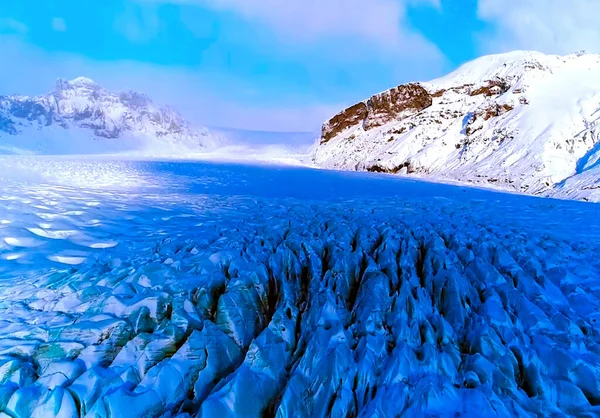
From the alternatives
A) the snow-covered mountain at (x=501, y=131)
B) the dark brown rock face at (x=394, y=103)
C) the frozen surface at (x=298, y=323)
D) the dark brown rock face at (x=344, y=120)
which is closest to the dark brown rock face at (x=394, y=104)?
the dark brown rock face at (x=394, y=103)

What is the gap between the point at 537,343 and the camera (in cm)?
464

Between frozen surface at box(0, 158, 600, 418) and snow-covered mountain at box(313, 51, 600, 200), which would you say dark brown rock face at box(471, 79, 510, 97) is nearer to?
snow-covered mountain at box(313, 51, 600, 200)

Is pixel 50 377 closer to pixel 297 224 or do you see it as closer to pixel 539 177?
pixel 297 224

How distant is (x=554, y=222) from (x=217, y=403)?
12.7 meters

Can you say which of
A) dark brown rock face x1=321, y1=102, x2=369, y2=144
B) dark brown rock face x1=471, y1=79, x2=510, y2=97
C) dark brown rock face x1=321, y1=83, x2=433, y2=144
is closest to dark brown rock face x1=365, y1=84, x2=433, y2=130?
dark brown rock face x1=321, y1=83, x2=433, y2=144

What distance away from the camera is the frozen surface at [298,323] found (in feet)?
12.7

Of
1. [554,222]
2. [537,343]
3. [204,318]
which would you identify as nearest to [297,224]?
[204,318]

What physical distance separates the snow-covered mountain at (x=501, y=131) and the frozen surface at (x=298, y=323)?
61.2ft

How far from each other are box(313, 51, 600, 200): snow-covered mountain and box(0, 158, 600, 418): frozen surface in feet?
61.2

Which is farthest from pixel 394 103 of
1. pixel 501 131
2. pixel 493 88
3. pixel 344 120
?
pixel 501 131

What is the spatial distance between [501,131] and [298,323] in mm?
37084

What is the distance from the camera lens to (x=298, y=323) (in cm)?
540

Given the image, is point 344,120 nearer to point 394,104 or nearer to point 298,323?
point 394,104

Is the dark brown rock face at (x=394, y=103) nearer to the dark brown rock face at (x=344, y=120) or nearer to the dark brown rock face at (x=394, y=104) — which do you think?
the dark brown rock face at (x=394, y=104)
